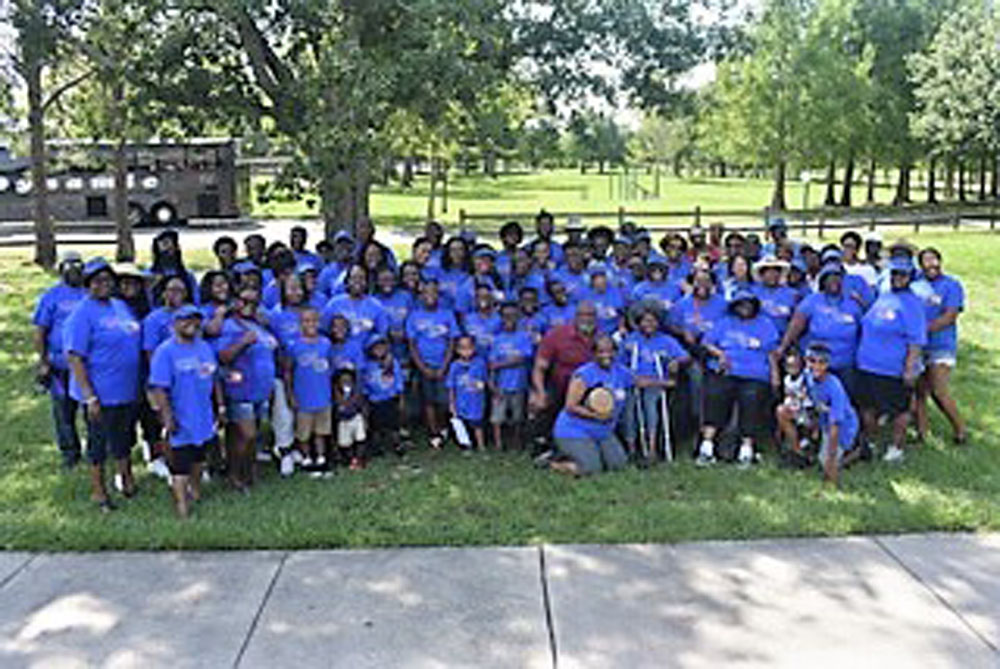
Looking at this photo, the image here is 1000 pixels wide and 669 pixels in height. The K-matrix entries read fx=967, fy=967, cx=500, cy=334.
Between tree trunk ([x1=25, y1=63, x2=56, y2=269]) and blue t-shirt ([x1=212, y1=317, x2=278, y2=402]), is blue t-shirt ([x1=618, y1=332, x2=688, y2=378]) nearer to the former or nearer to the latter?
blue t-shirt ([x1=212, y1=317, x2=278, y2=402])

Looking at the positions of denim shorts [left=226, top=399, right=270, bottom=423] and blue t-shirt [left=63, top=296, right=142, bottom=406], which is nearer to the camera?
blue t-shirt [left=63, top=296, right=142, bottom=406]

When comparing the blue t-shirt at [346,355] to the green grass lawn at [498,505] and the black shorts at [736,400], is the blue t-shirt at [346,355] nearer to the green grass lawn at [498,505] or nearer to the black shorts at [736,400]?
the green grass lawn at [498,505]

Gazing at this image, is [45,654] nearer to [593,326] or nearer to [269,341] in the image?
[269,341]

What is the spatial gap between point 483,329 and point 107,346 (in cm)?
287

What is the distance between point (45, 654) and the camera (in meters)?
4.78

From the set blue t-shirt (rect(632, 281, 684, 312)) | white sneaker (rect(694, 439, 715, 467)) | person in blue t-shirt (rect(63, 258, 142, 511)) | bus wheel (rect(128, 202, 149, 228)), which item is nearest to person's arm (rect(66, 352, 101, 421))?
person in blue t-shirt (rect(63, 258, 142, 511))

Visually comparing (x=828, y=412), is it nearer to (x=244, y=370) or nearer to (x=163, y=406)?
(x=244, y=370)

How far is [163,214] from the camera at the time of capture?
31031 millimetres

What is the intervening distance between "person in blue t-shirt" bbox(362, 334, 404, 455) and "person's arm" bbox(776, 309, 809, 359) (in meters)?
3.04

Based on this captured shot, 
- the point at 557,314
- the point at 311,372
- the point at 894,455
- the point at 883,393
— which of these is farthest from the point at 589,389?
the point at 894,455

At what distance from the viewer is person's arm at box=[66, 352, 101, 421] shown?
6.27m

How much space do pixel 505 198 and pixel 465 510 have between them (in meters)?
45.7

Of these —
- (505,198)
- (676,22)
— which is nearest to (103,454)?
(676,22)

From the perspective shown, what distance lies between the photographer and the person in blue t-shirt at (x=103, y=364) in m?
6.31
